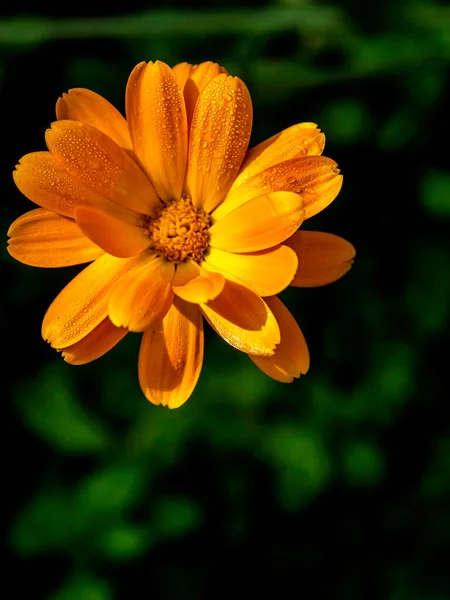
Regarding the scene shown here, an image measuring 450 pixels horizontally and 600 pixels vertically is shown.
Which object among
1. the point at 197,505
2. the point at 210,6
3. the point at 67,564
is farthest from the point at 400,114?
the point at 67,564

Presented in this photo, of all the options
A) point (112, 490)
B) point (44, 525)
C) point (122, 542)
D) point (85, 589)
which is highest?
point (112, 490)

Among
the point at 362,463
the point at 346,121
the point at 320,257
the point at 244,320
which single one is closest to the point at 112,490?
the point at 362,463

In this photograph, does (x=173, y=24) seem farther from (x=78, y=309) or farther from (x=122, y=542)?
(x=122, y=542)

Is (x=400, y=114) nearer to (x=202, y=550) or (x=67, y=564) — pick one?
(x=202, y=550)

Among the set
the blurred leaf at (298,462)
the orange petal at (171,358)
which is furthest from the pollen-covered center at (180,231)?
the blurred leaf at (298,462)

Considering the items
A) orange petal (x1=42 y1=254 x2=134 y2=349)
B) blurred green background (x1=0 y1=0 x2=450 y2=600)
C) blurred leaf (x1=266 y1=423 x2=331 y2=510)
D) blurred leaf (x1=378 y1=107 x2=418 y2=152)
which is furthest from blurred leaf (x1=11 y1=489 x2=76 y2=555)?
blurred leaf (x1=378 y1=107 x2=418 y2=152)

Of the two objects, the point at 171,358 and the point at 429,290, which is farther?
the point at 429,290

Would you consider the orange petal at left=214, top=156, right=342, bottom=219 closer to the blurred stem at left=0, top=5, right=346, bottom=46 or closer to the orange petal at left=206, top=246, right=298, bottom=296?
the orange petal at left=206, top=246, right=298, bottom=296
